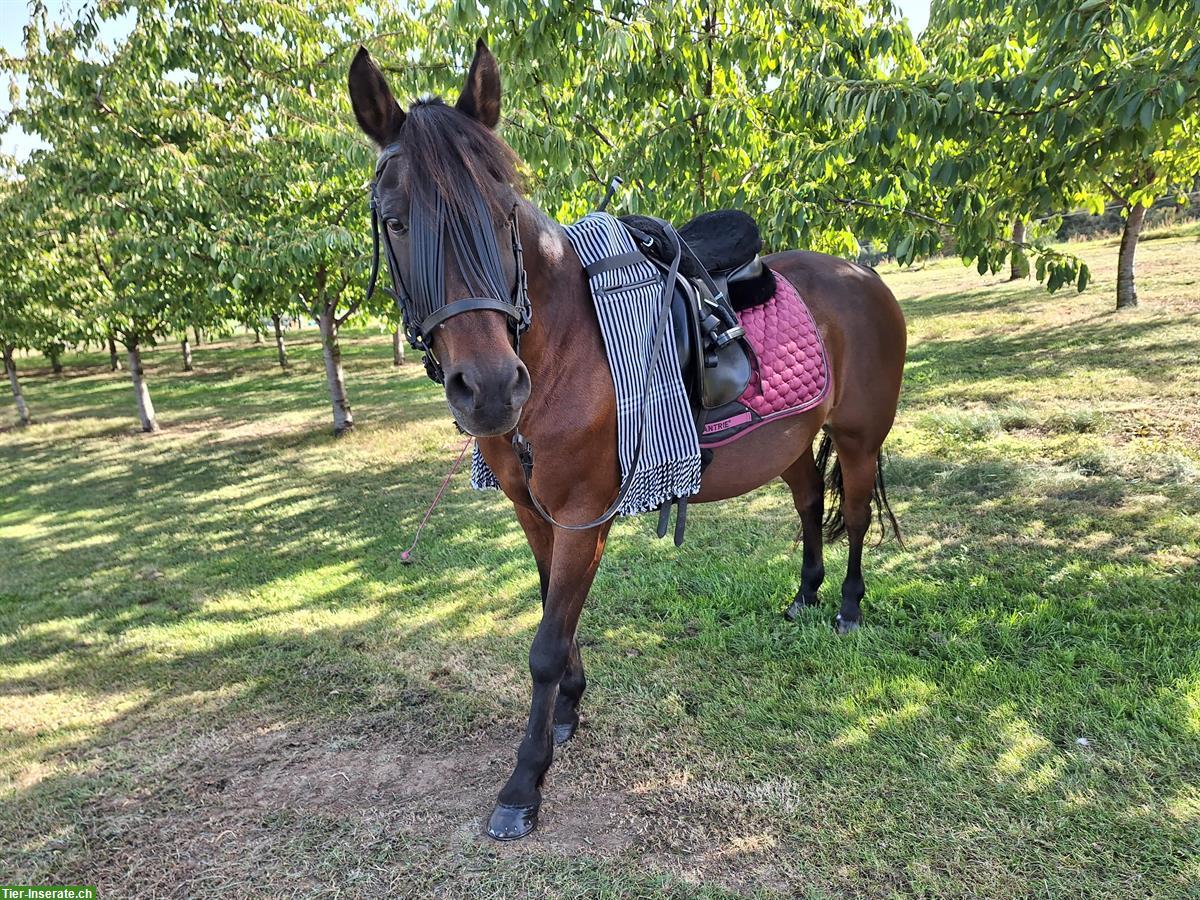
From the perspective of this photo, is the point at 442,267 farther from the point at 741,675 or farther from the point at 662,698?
the point at 741,675

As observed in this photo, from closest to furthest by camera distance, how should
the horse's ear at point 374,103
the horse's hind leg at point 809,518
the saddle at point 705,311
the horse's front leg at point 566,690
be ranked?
the horse's ear at point 374,103 < the saddle at point 705,311 < the horse's front leg at point 566,690 < the horse's hind leg at point 809,518

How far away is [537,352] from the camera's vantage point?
2.25 m

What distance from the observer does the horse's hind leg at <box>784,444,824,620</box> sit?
3.96 metres

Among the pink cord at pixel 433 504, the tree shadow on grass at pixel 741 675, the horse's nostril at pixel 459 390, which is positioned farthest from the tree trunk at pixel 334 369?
the horse's nostril at pixel 459 390

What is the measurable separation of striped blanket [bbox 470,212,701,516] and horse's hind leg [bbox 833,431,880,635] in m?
1.52

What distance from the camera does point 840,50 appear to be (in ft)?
14.1

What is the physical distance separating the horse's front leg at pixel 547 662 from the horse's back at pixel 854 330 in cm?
172

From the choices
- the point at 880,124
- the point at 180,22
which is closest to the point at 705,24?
the point at 880,124

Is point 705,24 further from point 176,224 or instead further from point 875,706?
point 176,224

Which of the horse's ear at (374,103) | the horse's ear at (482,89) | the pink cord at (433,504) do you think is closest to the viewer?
the horse's ear at (374,103)

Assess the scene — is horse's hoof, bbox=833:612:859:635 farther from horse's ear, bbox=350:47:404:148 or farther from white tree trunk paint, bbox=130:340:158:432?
white tree trunk paint, bbox=130:340:158:432

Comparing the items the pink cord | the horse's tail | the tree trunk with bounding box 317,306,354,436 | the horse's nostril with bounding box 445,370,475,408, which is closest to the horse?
the horse's nostril with bounding box 445,370,475,408

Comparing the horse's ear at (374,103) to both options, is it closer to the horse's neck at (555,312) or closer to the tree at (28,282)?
the horse's neck at (555,312)

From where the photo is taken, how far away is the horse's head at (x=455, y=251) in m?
1.76
